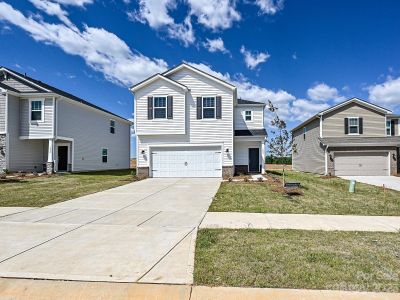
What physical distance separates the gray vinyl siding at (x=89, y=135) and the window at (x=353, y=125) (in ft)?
73.1

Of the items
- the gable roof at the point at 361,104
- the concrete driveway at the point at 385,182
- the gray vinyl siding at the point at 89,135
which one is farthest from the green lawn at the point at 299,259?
the gray vinyl siding at the point at 89,135

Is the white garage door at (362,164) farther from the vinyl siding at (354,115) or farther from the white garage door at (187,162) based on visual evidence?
the white garage door at (187,162)

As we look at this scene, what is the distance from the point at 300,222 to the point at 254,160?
1491cm

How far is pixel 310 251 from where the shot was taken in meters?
4.79

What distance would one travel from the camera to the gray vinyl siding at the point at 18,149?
19797 millimetres

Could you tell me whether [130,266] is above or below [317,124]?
below

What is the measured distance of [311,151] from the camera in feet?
85.7

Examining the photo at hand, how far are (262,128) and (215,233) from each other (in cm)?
1726

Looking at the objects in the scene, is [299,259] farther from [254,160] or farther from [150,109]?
[254,160]

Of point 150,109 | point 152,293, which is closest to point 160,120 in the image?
point 150,109

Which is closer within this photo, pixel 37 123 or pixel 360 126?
pixel 37 123

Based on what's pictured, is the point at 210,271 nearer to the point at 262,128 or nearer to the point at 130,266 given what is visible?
the point at 130,266

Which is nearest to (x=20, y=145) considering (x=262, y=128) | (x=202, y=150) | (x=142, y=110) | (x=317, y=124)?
(x=142, y=110)

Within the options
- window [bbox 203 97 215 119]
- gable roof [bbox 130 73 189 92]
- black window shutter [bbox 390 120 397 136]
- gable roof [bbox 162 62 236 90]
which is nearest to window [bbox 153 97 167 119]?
gable roof [bbox 130 73 189 92]
